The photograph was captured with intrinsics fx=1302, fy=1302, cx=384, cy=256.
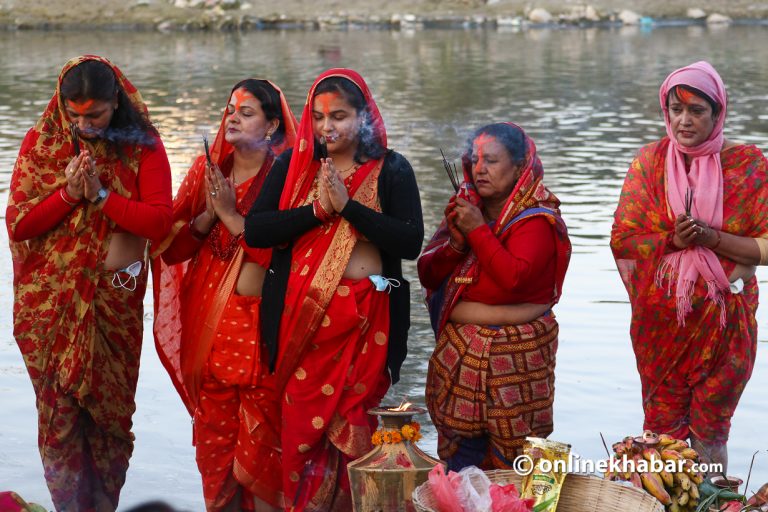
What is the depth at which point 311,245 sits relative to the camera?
4523 millimetres

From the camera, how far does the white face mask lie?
15.5 feet

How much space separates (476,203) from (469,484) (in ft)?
4.04

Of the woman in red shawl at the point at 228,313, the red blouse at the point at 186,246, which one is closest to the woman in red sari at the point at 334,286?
the woman in red shawl at the point at 228,313

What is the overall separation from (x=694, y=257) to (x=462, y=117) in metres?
13.1

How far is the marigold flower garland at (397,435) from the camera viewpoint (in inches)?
159

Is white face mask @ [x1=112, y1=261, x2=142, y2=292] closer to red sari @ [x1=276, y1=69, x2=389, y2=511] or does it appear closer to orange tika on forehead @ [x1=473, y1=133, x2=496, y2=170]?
red sari @ [x1=276, y1=69, x2=389, y2=511]

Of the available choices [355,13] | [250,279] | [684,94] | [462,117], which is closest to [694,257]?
[684,94]

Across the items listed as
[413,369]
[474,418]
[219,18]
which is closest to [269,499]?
[474,418]

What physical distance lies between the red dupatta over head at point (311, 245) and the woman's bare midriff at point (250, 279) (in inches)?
11.9

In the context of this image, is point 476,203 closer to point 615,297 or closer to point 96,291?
point 96,291

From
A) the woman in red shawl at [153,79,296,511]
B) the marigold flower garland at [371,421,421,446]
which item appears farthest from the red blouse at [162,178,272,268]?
the marigold flower garland at [371,421,421,446]

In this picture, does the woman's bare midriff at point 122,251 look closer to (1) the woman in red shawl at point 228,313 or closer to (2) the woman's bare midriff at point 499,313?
(1) the woman in red shawl at point 228,313

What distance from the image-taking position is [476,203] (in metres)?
4.60

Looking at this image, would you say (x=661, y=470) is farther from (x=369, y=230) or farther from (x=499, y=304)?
(x=369, y=230)
